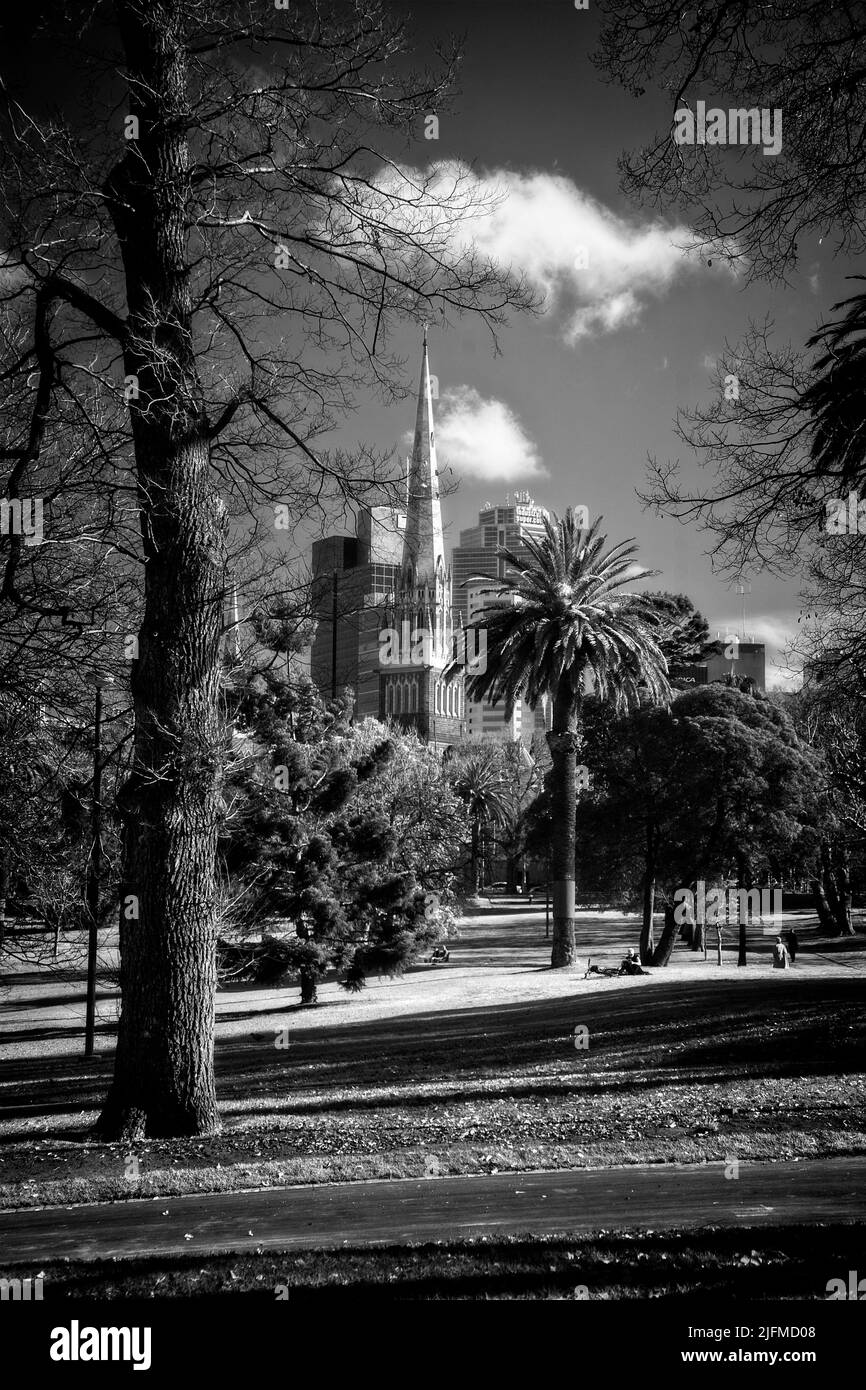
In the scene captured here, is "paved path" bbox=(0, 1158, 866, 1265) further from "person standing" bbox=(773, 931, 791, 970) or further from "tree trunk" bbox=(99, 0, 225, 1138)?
"person standing" bbox=(773, 931, 791, 970)

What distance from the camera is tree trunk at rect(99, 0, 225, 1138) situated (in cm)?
970

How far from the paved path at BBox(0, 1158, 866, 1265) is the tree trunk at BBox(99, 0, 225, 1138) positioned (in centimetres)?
194

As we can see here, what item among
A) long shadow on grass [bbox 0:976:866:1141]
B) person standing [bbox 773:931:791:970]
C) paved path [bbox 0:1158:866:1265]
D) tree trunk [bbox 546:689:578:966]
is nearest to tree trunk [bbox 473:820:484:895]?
tree trunk [bbox 546:689:578:966]

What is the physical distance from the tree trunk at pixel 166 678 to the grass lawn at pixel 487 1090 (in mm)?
822

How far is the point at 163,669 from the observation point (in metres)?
9.84

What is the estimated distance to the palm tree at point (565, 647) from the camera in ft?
112

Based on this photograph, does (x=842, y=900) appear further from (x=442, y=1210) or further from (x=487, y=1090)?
(x=442, y=1210)

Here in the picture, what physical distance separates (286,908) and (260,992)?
14.0 meters

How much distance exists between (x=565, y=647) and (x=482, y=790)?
52.1 meters

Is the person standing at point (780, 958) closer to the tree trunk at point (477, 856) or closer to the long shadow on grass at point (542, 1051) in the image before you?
the long shadow on grass at point (542, 1051)

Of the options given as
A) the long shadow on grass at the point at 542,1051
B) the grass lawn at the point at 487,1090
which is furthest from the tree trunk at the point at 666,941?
the long shadow on grass at the point at 542,1051

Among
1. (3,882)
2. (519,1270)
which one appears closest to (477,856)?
(3,882)

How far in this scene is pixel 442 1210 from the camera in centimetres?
743
